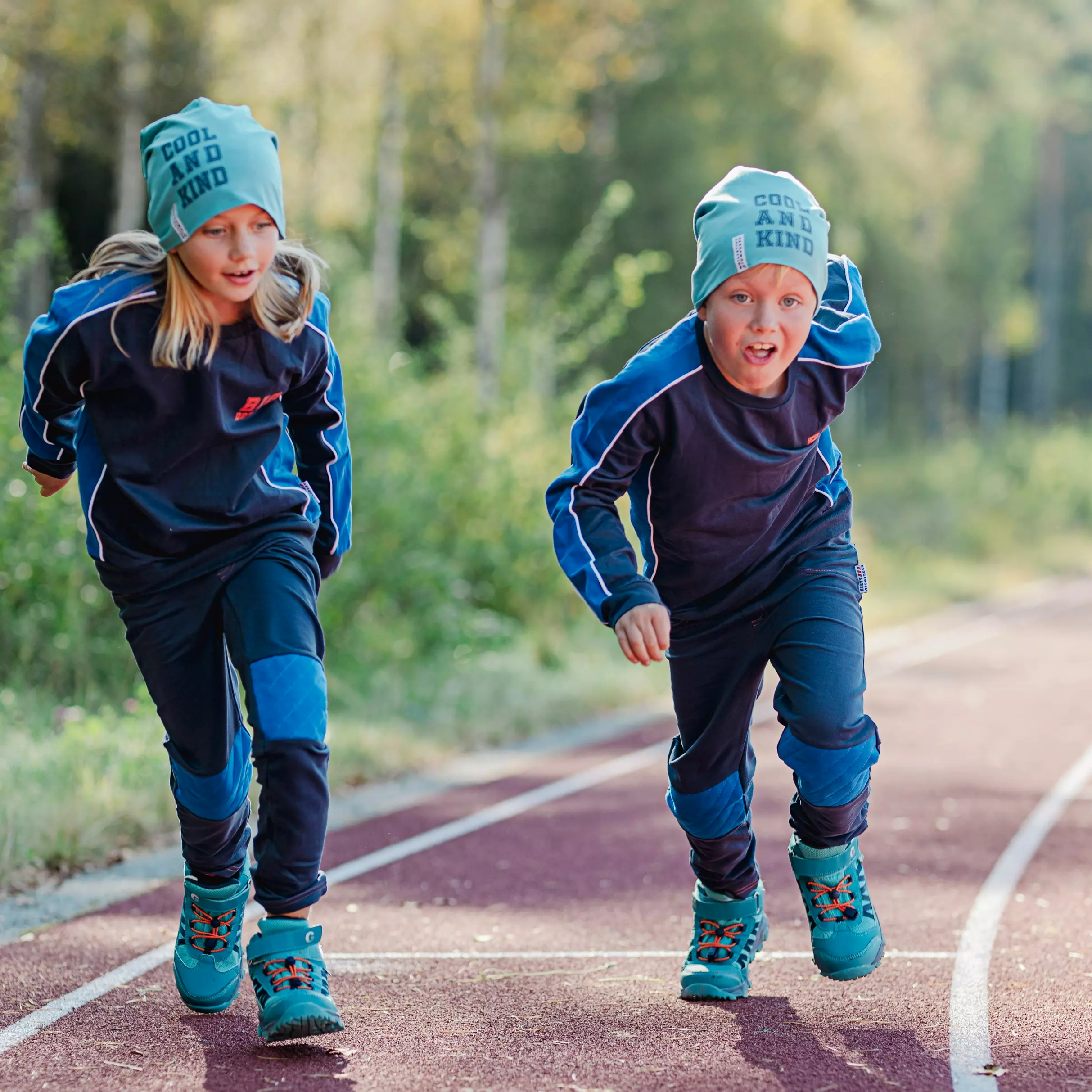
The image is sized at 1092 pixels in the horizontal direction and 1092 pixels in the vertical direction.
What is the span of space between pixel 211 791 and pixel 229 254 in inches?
53.0

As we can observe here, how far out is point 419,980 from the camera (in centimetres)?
489

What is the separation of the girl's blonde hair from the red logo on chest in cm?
15

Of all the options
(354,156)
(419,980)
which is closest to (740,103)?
(354,156)

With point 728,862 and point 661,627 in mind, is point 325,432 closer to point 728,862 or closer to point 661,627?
point 661,627

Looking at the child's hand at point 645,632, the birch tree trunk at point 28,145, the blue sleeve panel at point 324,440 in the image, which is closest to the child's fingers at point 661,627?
the child's hand at point 645,632

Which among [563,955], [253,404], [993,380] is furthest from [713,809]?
[993,380]

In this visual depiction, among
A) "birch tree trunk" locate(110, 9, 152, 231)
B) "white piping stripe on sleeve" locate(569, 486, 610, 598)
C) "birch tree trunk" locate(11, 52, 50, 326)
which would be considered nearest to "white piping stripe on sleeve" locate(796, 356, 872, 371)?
"white piping stripe on sleeve" locate(569, 486, 610, 598)

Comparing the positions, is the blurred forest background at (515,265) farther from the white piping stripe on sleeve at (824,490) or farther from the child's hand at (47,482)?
the white piping stripe on sleeve at (824,490)

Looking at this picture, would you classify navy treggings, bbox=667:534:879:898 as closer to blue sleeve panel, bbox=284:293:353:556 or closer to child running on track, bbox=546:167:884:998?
child running on track, bbox=546:167:884:998

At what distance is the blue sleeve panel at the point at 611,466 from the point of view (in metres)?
4.20

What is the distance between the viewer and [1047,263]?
55.3 meters

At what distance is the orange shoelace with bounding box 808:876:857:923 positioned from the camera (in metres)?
4.40

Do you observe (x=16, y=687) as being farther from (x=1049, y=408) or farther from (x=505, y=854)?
(x=1049, y=408)

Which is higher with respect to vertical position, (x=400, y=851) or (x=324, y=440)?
(x=324, y=440)
